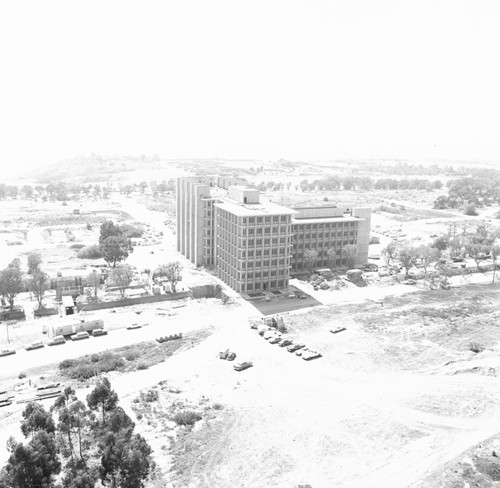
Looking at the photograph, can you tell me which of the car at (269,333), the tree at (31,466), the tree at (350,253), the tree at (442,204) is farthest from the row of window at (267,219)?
the tree at (442,204)

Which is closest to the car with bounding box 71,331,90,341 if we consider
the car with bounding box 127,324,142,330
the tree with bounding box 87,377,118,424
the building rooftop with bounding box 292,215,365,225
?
the car with bounding box 127,324,142,330

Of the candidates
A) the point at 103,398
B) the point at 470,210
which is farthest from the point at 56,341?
the point at 470,210

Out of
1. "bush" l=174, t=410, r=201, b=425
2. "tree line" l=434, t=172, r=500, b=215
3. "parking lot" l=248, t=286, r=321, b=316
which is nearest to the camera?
"bush" l=174, t=410, r=201, b=425

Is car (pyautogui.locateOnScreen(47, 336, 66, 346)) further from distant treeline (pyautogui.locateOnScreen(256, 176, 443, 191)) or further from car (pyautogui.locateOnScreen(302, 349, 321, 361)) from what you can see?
distant treeline (pyautogui.locateOnScreen(256, 176, 443, 191))

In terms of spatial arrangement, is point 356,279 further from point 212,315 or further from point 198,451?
point 198,451

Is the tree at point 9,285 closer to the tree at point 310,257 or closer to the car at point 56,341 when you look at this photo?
the car at point 56,341

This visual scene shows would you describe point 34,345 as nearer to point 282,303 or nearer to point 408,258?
point 282,303
